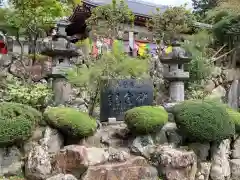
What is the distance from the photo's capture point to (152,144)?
673 cm

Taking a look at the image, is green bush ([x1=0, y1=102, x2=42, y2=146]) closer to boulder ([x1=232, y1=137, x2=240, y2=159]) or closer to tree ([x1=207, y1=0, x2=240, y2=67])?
boulder ([x1=232, y1=137, x2=240, y2=159])

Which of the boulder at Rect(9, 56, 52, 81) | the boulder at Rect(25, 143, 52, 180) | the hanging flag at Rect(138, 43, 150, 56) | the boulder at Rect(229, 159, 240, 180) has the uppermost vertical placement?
the hanging flag at Rect(138, 43, 150, 56)

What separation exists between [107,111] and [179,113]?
1.96m

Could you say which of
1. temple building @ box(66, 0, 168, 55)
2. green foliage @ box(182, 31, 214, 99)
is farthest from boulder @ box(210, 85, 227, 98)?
temple building @ box(66, 0, 168, 55)

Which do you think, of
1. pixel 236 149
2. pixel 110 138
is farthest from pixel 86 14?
pixel 236 149

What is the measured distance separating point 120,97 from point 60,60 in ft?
7.35

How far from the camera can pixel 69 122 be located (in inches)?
243

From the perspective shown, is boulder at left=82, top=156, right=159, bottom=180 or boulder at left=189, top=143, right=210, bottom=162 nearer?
boulder at left=82, top=156, right=159, bottom=180

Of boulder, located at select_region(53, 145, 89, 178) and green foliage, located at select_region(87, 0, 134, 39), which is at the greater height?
green foliage, located at select_region(87, 0, 134, 39)

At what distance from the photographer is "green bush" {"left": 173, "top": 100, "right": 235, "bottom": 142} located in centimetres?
658

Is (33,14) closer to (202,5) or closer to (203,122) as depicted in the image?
(203,122)

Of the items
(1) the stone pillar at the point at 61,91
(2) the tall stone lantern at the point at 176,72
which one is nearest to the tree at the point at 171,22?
(2) the tall stone lantern at the point at 176,72

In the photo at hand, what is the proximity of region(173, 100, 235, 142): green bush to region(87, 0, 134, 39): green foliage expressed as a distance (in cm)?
579

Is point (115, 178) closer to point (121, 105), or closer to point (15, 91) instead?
point (121, 105)
